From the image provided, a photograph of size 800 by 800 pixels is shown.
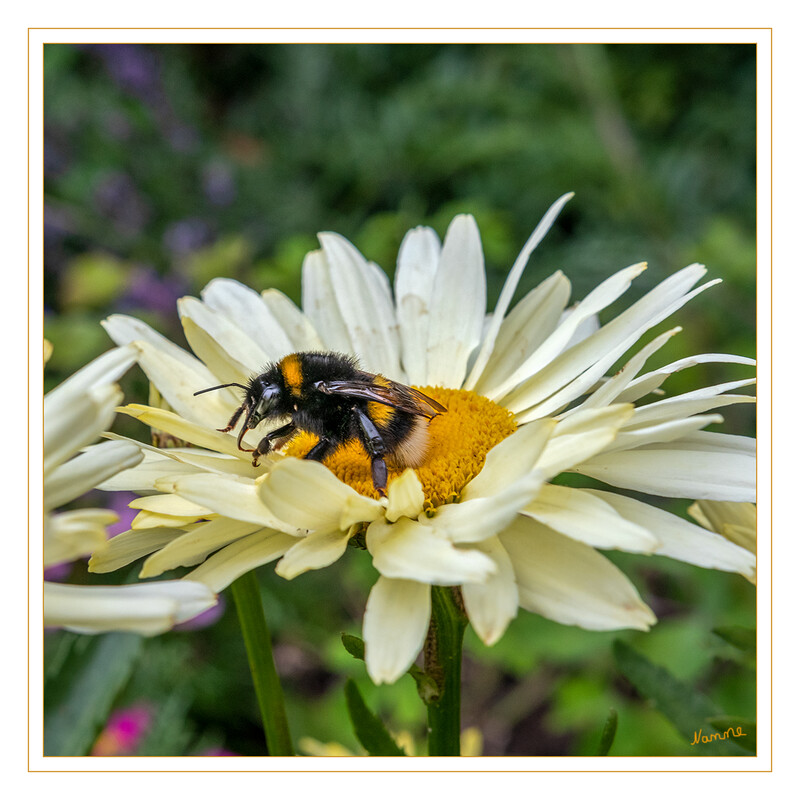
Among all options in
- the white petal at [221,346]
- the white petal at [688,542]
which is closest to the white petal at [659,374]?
the white petal at [688,542]

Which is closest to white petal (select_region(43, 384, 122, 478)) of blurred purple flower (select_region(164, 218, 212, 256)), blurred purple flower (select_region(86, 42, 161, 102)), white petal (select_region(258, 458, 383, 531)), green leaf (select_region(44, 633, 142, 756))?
white petal (select_region(258, 458, 383, 531))

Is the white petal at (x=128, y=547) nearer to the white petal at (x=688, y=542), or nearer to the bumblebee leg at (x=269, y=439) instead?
the bumblebee leg at (x=269, y=439)

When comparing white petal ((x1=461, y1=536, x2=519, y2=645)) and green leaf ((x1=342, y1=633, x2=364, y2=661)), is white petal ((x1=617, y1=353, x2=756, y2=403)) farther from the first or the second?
green leaf ((x1=342, y1=633, x2=364, y2=661))

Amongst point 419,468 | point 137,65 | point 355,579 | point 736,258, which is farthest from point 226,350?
point 137,65

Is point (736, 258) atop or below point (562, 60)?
below

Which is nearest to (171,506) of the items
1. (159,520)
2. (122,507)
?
(159,520)
